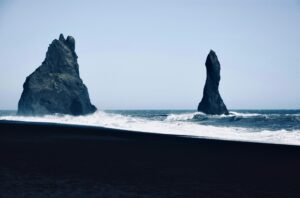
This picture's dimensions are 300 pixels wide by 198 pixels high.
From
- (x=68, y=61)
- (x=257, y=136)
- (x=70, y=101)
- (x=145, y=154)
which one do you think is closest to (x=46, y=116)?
(x=70, y=101)

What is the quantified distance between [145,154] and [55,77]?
4673 inches

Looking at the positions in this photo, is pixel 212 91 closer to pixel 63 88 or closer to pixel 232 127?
pixel 63 88

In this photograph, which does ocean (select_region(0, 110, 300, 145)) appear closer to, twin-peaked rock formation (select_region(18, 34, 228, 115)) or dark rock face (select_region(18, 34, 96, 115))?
dark rock face (select_region(18, 34, 96, 115))

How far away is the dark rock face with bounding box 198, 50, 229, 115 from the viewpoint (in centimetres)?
13562

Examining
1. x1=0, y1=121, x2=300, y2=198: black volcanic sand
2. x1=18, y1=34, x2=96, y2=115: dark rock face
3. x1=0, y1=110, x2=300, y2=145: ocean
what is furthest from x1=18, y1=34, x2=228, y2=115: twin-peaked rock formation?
x1=0, y1=121, x2=300, y2=198: black volcanic sand

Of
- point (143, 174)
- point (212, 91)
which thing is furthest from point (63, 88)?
point (143, 174)

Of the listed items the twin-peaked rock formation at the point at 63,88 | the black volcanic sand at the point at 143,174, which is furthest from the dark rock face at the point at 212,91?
the black volcanic sand at the point at 143,174

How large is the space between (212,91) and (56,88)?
60535 millimetres

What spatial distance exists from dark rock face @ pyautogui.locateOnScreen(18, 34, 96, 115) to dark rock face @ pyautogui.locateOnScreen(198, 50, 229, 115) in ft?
149

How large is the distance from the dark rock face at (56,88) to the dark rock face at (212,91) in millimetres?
45315

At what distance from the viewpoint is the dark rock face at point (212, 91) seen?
445 ft

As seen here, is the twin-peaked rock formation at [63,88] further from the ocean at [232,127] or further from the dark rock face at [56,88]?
the ocean at [232,127]

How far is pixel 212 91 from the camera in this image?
14000 cm

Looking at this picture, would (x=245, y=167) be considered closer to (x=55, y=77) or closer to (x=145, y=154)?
(x=145, y=154)
